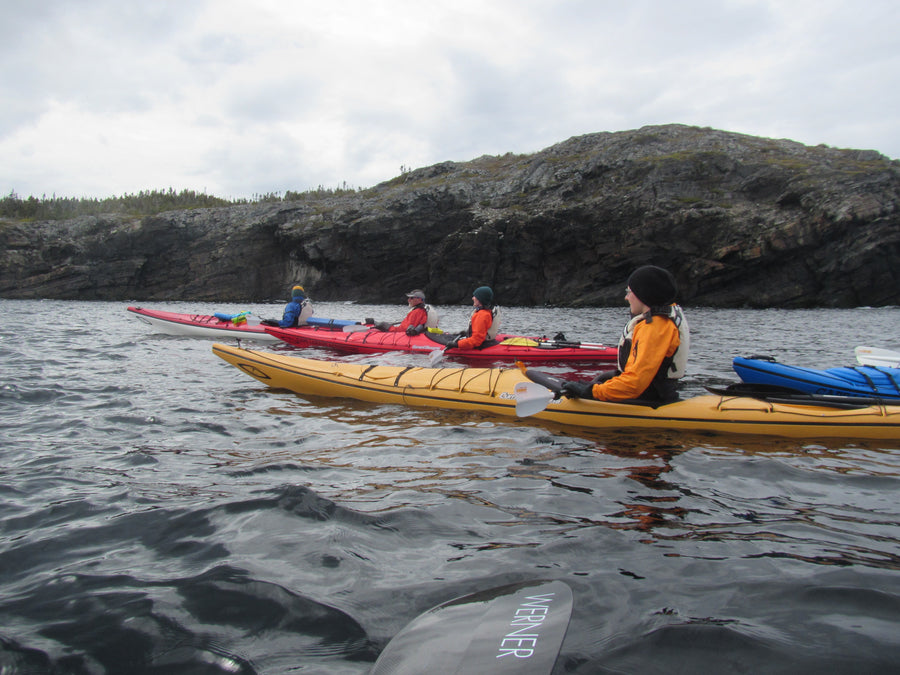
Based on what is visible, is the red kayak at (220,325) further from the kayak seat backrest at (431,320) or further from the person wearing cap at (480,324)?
the person wearing cap at (480,324)

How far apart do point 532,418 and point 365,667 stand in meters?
3.59

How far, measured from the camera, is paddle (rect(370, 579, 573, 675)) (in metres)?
1.55

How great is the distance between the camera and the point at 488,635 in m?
1.69

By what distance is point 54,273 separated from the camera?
39344 mm

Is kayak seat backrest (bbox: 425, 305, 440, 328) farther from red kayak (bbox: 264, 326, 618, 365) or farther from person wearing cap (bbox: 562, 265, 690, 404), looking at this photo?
person wearing cap (bbox: 562, 265, 690, 404)

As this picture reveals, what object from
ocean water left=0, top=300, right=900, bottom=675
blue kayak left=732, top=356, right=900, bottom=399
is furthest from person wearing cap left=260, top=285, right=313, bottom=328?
blue kayak left=732, top=356, right=900, bottom=399

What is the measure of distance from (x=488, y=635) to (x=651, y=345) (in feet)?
10.5

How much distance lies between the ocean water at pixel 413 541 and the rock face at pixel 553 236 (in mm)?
28462

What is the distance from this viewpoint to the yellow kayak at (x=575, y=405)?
4324mm

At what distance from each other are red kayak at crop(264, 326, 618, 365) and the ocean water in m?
4.26

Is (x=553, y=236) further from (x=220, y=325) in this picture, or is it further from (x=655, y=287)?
(x=655, y=287)

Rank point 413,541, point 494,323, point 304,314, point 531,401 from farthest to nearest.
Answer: point 304,314 → point 494,323 → point 531,401 → point 413,541

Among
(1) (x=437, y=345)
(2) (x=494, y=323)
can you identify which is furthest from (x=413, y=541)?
(1) (x=437, y=345)

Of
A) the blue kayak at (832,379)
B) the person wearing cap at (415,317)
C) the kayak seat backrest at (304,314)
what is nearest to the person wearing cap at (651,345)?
the blue kayak at (832,379)
